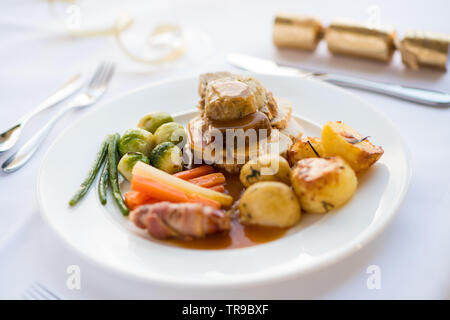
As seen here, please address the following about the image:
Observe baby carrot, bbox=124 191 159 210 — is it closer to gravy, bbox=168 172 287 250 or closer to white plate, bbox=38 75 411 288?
white plate, bbox=38 75 411 288

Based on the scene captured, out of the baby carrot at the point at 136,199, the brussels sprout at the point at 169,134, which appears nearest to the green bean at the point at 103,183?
the baby carrot at the point at 136,199

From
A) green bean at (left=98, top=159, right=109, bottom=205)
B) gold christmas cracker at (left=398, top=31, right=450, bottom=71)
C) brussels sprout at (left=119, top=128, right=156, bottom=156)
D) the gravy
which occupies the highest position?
gold christmas cracker at (left=398, top=31, right=450, bottom=71)

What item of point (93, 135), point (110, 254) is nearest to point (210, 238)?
point (110, 254)

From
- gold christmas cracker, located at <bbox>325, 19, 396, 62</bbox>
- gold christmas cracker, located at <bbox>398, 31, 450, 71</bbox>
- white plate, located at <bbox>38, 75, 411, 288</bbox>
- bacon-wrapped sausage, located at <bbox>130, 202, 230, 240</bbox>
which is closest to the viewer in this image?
white plate, located at <bbox>38, 75, 411, 288</bbox>

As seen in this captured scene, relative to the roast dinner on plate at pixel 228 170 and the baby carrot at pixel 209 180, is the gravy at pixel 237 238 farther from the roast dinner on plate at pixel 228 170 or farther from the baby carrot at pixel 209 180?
the baby carrot at pixel 209 180

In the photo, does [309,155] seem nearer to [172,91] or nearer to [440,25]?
[172,91]

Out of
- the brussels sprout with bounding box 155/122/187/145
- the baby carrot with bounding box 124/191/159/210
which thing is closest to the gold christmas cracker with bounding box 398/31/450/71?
the brussels sprout with bounding box 155/122/187/145

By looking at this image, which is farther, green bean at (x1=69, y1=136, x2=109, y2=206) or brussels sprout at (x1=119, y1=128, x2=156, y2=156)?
brussels sprout at (x1=119, y1=128, x2=156, y2=156)
